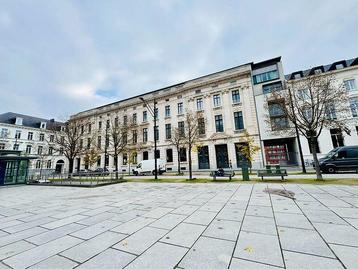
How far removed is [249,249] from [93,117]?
148 ft

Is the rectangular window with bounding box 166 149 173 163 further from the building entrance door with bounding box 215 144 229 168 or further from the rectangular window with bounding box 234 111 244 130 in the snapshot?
the rectangular window with bounding box 234 111 244 130

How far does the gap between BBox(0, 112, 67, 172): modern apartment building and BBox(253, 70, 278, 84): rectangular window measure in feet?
135

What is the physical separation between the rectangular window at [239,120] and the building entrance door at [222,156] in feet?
11.9

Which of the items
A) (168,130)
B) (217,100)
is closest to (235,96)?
(217,100)

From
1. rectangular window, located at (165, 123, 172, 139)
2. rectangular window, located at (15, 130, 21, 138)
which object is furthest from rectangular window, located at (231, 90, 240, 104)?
rectangular window, located at (15, 130, 21, 138)

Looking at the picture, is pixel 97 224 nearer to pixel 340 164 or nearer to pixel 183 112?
pixel 340 164

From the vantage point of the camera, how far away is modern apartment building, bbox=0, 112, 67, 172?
38219 mm

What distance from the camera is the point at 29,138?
42.5m

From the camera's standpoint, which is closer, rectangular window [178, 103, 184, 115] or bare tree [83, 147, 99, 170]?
bare tree [83, 147, 99, 170]

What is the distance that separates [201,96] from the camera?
100 ft

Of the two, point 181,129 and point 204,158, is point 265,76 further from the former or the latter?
point 204,158

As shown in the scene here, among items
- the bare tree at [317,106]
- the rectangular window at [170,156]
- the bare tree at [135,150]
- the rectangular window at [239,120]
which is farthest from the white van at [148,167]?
the bare tree at [317,106]

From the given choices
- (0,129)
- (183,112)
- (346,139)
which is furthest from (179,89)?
(0,129)

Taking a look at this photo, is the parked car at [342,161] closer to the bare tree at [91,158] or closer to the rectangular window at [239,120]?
the rectangular window at [239,120]
